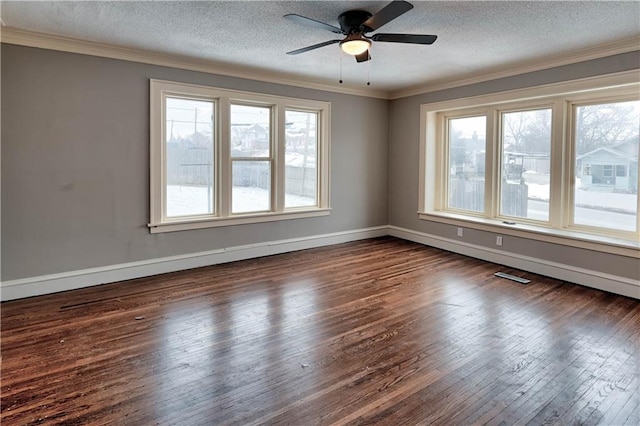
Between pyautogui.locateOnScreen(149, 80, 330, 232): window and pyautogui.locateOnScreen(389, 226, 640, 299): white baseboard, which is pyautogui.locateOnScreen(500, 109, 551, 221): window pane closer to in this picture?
pyautogui.locateOnScreen(389, 226, 640, 299): white baseboard

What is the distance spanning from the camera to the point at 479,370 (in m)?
2.51

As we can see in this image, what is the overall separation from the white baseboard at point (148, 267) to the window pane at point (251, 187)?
0.54 metres

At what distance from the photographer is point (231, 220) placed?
5.15 metres

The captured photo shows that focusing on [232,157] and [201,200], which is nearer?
[201,200]

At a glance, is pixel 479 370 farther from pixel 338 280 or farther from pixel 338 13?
pixel 338 13

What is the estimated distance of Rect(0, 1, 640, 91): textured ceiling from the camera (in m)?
3.02

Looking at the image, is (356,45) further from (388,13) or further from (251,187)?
(251,187)

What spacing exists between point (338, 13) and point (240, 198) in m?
2.87

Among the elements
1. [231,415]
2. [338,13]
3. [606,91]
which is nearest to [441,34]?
[338,13]

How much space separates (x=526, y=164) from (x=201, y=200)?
13.9 feet

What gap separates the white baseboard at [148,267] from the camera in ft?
12.5

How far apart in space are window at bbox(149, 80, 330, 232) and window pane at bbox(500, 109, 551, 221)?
2.56m

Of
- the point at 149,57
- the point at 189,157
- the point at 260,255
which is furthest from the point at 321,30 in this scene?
the point at 260,255

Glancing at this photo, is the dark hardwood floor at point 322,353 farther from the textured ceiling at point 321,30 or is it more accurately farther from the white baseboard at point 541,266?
the textured ceiling at point 321,30
